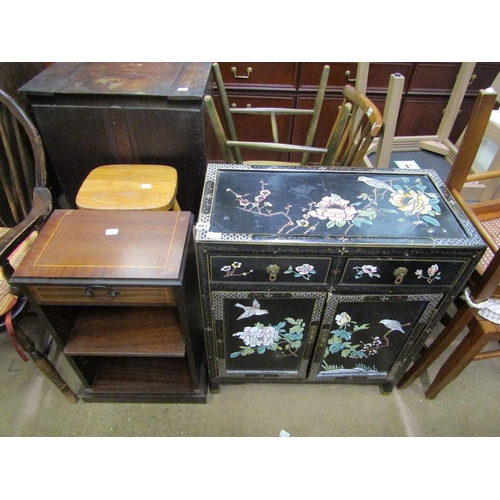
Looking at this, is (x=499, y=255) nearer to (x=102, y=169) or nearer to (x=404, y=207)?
(x=404, y=207)

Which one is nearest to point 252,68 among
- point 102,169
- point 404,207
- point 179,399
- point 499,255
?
point 102,169

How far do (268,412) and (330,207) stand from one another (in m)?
0.90

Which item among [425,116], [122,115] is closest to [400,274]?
[122,115]

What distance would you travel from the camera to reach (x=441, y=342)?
1.23 meters

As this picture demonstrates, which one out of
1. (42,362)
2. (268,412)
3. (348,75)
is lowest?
(268,412)

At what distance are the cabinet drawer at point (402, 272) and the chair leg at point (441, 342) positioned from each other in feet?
0.74

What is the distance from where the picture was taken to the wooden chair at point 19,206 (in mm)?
1086

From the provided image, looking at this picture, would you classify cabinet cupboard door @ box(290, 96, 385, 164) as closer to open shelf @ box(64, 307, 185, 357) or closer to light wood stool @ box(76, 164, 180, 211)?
light wood stool @ box(76, 164, 180, 211)

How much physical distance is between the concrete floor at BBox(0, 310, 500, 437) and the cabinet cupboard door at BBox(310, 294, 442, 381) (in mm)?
169

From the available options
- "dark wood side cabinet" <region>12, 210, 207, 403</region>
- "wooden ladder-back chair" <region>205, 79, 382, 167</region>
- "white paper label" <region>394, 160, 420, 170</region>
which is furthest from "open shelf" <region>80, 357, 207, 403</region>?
"white paper label" <region>394, 160, 420, 170</region>

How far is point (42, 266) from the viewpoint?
3.10 ft

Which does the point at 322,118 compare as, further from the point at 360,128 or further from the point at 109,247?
the point at 109,247

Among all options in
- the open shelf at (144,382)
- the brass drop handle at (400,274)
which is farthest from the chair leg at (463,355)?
the open shelf at (144,382)

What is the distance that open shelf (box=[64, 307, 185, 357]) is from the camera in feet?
3.79
